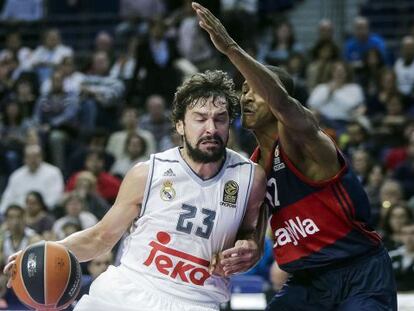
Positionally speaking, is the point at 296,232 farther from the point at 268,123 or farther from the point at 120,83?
the point at 120,83

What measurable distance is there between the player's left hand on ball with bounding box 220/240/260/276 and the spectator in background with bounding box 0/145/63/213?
22.8 feet

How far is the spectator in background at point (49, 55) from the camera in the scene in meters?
15.3

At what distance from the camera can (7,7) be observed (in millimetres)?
16766

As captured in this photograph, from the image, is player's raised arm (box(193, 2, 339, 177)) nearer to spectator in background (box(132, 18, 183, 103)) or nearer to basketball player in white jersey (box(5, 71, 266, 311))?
basketball player in white jersey (box(5, 71, 266, 311))

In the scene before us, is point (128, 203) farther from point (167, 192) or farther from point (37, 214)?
point (37, 214)

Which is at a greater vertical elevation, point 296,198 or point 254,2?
point 254,2

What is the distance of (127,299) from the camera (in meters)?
5.75

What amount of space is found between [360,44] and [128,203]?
914cm

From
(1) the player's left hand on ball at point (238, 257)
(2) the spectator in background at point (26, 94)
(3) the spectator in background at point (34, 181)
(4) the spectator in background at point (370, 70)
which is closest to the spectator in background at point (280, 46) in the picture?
(4) the spectator in background at point (370, 70)

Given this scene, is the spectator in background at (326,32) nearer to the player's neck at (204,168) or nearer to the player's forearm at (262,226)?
the player's forearm at (262,226)

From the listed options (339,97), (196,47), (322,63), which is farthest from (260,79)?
(196,47)

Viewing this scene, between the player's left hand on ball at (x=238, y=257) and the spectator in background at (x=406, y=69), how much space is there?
8198 millimetres

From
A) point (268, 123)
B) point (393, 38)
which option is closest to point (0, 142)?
point (393, 38)

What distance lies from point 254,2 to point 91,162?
4329 millimetres
